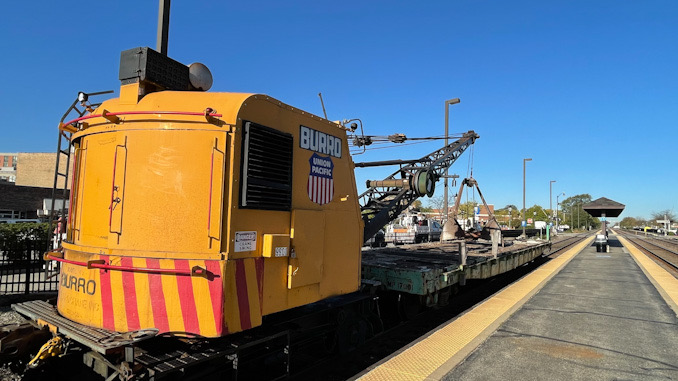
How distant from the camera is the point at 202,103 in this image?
3.76 metres

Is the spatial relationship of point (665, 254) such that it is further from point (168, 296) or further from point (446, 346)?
point (168, 296)

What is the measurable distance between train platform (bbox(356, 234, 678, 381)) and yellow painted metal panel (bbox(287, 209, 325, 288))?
3.94ft

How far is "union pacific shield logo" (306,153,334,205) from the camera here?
464 centimetres

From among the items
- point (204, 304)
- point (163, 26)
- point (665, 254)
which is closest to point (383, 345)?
point (204, 304)

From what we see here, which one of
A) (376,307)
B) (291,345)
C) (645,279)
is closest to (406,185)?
(376,307)

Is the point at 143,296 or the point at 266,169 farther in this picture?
the point at 266,169

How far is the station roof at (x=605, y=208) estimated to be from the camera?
31.0 metres

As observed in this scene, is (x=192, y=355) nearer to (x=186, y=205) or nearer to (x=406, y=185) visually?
(x=186, y=205)

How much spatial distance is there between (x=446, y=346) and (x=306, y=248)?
239 cm

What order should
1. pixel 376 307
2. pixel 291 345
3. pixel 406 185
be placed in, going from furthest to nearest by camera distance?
1. pixel 406 185
2. pixel 376 307
3. pixel 291 345

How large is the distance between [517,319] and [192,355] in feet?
18.2

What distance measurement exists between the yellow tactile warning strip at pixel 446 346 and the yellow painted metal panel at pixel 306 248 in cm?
122

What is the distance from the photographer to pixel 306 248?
439 centimetres

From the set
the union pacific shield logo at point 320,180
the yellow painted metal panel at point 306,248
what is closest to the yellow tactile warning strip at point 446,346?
the yellow painted metal panel at point 306,248
